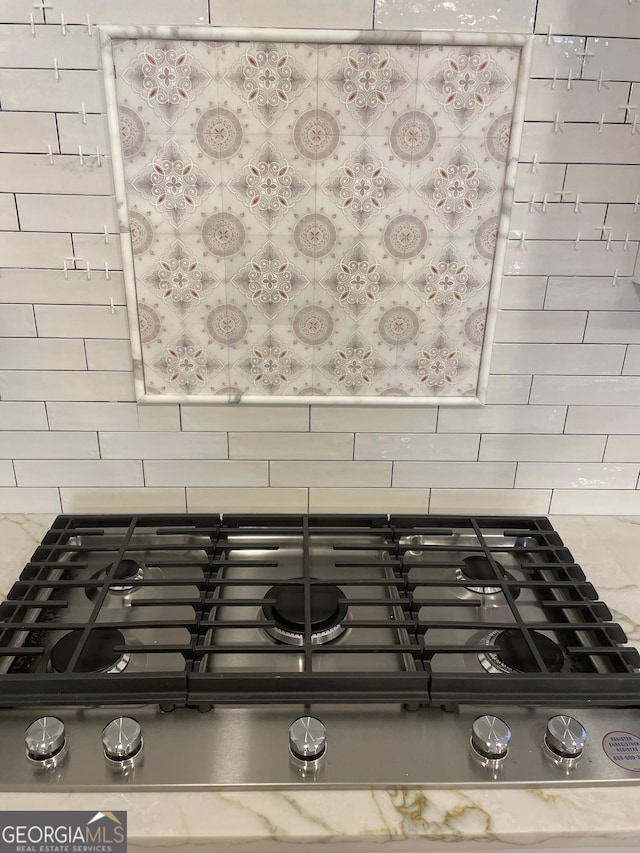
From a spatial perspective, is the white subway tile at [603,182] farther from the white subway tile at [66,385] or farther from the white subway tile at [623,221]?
the white subway tile at [66,385]

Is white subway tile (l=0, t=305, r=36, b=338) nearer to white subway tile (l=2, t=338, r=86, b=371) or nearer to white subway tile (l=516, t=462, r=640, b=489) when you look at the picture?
white subway tile (l=2, t=338, r=86, b=371)

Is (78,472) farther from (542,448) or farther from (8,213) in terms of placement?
(542,448)

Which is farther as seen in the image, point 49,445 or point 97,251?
point 49,445

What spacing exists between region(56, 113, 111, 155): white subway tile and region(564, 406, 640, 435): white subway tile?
3.25ft

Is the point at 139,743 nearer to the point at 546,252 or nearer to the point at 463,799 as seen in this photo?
the point at 463,799

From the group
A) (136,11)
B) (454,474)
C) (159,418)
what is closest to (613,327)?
(454,474)

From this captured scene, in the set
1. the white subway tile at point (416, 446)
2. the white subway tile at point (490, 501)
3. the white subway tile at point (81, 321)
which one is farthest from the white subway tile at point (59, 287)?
the white subway tile at point (490, 501)

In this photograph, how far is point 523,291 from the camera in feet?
3.98

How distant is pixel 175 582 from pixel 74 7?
928mm

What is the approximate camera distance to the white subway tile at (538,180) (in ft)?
3.73

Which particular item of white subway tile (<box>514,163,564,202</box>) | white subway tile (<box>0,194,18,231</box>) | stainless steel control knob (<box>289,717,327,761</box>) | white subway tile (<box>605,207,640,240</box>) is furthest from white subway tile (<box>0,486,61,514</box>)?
white subway tile (<box>605,207,640,240</box>)

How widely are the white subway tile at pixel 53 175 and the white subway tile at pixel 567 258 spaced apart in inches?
28.6

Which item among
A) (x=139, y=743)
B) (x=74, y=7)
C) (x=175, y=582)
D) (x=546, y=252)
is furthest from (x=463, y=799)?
(x=74, y=7)

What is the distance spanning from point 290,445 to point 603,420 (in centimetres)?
63
